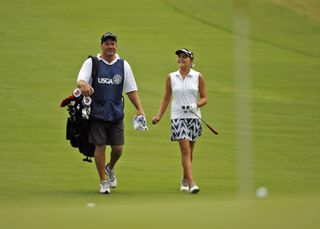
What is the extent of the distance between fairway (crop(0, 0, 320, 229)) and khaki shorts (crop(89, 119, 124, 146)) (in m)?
0.72

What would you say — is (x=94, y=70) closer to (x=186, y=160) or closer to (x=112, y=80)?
(x=112, y=80)

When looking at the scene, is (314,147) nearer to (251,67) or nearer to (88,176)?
(88,176)

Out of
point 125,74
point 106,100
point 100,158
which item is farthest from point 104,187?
point 125,74

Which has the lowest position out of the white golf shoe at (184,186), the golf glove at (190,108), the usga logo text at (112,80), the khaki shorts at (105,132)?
the white golf shoe at (184,186)

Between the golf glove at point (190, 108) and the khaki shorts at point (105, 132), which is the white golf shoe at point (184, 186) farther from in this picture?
the khaki shorts at point (105, 132)

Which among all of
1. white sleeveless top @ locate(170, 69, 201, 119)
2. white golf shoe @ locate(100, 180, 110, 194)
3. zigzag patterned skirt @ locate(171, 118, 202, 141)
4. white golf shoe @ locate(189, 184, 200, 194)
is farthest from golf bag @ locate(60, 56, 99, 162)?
white golf shoe @ locate(189, 184, 200, 194)

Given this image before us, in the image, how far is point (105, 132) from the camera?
1447 centimetres

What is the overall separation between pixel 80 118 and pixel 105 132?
38cm

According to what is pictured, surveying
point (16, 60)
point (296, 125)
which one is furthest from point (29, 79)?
point (296, 125)

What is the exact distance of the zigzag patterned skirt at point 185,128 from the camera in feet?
48.8

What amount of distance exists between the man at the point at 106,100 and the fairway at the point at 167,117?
646 mm

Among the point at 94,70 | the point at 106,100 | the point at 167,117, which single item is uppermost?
the point at 167,117

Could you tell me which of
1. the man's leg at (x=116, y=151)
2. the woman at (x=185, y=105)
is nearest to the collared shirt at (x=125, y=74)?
the woman at (x=185, y=105)

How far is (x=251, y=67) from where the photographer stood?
27.5 metres
